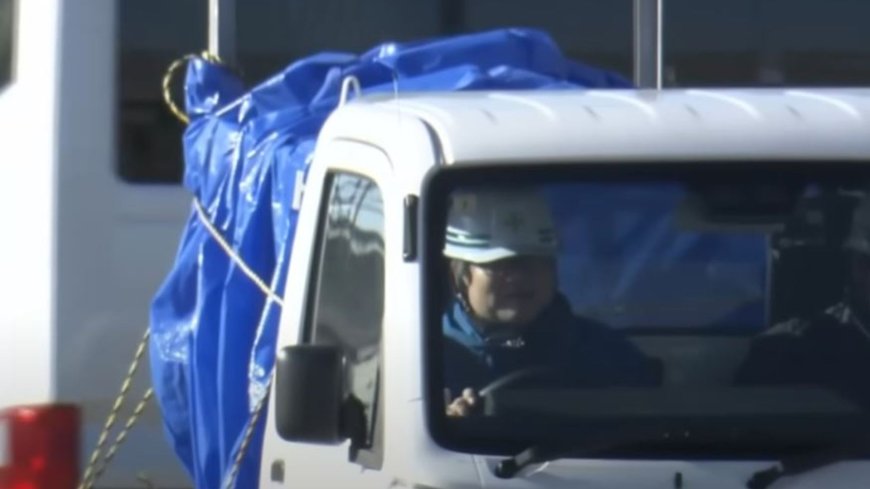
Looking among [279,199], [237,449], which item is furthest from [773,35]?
[237,449]

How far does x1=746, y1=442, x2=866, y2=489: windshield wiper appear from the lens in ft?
13.1

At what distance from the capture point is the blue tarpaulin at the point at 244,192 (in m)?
5.18

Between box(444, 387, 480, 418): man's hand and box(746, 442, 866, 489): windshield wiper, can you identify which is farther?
box(444, 387, 480, 418): man's hand

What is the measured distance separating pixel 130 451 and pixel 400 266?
1.73 m

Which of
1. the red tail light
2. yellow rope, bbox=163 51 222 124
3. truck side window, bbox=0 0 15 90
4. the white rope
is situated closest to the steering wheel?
the white rope

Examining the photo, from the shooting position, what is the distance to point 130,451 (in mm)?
5695

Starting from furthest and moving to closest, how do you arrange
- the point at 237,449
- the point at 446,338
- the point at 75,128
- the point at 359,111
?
1. the point at 75,128
2. the point at 237,449
3. the point at 359,111
4. the point at 446,338

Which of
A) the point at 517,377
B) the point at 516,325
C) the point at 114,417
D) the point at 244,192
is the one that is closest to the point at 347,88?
the point at 244,192

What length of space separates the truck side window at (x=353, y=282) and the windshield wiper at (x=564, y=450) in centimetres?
40

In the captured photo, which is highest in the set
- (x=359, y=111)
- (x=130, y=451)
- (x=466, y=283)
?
(x=359, y=111)

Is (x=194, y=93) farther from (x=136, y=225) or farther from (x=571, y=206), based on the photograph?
(x=571, y=206)

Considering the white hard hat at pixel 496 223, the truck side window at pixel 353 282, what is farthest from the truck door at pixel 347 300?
the white hard hat at pixel 496 223

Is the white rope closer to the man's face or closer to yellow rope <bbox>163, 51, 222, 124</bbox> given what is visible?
yellow rope <bbox>163, 51, 222, 124</bbox>

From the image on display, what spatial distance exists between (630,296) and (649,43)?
1.45m
